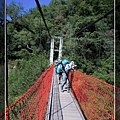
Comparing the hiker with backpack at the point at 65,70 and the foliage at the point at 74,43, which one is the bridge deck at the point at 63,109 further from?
the foliage at the point at 74,43

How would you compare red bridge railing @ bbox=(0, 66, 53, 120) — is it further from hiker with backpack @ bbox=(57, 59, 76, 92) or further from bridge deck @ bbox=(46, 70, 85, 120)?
hiker with backpack @ bbox=(57, 59, 76, 92)

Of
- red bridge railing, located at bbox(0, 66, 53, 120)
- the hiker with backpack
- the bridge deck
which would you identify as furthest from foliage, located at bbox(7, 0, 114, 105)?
red bridge railing, located at bbox(0, 66, 53, 120)

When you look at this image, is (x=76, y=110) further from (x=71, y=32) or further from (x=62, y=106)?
(x=71, y=32)

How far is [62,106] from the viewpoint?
239 cm

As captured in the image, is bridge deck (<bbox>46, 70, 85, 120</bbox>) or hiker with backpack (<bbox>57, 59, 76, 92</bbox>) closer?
bridge deck (<bbox>46, 70, 85, 120</bbox>)

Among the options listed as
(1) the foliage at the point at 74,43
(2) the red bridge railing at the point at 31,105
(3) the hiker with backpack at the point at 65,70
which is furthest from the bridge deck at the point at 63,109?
(1) the foliage at the point at 74,43

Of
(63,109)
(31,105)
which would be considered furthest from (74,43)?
(31,105)

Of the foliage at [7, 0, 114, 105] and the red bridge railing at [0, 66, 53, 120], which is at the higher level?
the foliage at [7, 0, 114, 105]

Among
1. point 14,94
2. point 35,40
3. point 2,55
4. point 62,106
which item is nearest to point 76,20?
point 35,40

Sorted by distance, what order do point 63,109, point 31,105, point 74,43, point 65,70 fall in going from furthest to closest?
point 74,43
point 65,70
point 63,109
point 31,105

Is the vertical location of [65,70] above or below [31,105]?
above

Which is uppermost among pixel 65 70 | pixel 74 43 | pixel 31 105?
pixel 74 43

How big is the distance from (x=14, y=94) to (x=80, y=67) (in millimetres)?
2849

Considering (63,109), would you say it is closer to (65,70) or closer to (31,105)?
(31,105)
